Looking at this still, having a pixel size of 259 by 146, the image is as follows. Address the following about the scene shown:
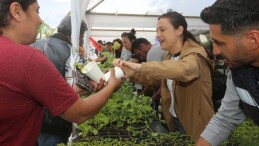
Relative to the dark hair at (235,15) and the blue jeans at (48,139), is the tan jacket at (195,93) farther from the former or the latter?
the blue jeans at (48,139)

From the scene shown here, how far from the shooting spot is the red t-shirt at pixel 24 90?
1178 millimetres

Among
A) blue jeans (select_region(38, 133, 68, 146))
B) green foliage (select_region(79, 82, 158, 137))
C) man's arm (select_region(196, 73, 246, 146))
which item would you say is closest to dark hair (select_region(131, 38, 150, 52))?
blue jeans (select_region(38, 133, 68, 146))

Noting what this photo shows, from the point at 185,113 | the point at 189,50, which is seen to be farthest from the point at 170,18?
the point at 185,113

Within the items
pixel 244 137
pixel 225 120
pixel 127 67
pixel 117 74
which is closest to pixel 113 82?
pixel 117 74

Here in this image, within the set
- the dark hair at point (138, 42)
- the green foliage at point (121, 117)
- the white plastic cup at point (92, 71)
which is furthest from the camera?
the dark hair at point (138, 42)

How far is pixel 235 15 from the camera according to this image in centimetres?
121

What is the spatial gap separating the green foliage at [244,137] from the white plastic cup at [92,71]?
2.69 feet

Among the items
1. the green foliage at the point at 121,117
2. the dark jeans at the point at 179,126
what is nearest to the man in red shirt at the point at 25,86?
the green foliage at the point at 121,117

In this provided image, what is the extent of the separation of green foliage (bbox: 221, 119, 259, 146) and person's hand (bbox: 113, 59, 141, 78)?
697 mm

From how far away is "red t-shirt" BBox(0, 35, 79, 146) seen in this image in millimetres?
1178


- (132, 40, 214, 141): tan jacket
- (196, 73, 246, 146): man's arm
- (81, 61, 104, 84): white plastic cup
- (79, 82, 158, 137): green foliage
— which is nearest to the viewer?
(196, 73, 246, 146): man's arm

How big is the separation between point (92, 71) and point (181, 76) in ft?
1.97

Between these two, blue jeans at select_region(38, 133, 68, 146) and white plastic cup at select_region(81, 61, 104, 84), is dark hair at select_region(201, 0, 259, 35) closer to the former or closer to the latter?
white plastic cup at select_region(81, 61, 104, 84)

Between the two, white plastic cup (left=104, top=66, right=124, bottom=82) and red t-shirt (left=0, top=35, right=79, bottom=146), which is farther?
white plastic cup (left=104, top=66, right=124, bottom=82)
